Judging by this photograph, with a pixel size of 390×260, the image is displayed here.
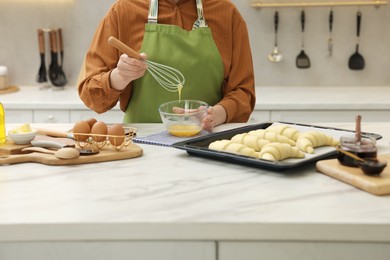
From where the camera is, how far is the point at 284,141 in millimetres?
1585

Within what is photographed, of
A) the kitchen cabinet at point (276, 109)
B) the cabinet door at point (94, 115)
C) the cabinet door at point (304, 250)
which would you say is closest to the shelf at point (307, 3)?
the kitchen cabinet at point (276, 109)

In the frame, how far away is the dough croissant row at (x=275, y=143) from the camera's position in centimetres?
145

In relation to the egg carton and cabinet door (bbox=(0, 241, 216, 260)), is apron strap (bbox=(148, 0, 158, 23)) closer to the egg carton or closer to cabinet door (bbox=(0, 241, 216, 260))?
the egg carton

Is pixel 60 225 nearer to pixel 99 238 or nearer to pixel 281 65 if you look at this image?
pixel 99 238

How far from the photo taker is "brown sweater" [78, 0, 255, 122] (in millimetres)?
2047

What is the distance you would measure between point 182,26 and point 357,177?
1.12 m

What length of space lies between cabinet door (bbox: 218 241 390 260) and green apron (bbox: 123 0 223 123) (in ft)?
3.58

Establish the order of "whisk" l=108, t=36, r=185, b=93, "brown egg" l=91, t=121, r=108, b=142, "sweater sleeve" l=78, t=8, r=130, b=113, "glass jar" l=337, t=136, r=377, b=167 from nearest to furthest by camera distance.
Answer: "glass jar" l=337, t=136, r=377, b=167 < "brown egg" l=91, t=121, r=108, b=142 < "sweater sleeve" l=78, t=8, r=130, b=113 < "whisk" l=108, t=36, r=185, b=93

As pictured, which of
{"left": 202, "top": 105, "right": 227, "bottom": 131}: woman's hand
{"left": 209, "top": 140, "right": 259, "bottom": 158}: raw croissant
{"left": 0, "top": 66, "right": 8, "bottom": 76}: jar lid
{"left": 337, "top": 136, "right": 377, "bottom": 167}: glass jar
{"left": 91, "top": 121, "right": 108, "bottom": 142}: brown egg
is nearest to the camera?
{"left": 337, "top": 136, "right": 377, "bottom": 167}: glass jar

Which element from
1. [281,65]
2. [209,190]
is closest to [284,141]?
[209,190]

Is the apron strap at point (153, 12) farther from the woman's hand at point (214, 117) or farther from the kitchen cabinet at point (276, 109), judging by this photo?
the kitchen cabinet at point (276, 109)

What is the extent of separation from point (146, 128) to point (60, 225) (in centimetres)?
91

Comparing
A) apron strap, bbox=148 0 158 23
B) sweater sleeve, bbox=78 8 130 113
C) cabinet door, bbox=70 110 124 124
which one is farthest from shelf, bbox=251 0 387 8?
sweater sleeve, bbox=78 8 130 113

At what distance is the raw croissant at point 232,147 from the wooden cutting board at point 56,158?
0.21 metres
